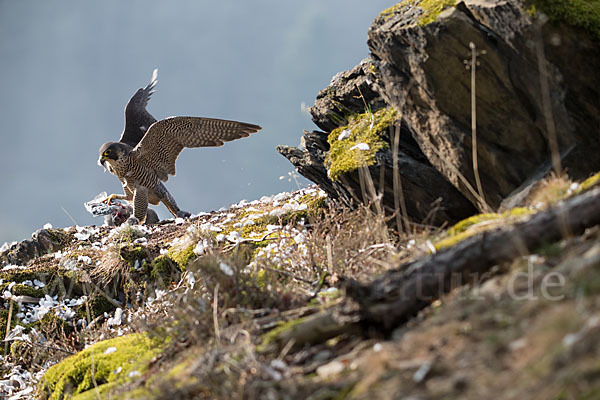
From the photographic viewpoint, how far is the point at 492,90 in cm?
362

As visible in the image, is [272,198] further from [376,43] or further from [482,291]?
[482,291]

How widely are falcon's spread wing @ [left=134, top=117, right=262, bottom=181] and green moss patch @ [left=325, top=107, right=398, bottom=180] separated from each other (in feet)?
13.8

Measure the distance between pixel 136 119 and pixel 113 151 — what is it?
152cm

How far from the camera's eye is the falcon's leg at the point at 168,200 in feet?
38.9

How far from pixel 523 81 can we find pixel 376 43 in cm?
117

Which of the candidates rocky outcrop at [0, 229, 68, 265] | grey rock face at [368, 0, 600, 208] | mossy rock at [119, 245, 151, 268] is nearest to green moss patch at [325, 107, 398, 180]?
grey rock face at [368, 0, 600, 208]

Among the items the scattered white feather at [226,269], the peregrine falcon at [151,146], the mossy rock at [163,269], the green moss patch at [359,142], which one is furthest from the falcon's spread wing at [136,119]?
the scattered white feather at [226,269]

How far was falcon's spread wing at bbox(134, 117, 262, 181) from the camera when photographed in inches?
374

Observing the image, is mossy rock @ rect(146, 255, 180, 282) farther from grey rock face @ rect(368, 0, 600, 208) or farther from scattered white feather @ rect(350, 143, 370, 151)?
grey rock face @ rect(368, 0, 600, 208)

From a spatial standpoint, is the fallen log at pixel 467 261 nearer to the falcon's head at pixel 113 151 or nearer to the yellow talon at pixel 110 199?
the falcon's head at pixel 113 151

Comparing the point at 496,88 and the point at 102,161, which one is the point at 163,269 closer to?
the point at 496,88

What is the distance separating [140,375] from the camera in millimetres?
2865

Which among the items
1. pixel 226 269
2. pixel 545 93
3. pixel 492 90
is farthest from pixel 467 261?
pixel 492 90

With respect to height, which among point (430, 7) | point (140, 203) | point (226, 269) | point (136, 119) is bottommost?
point (226, 269)
